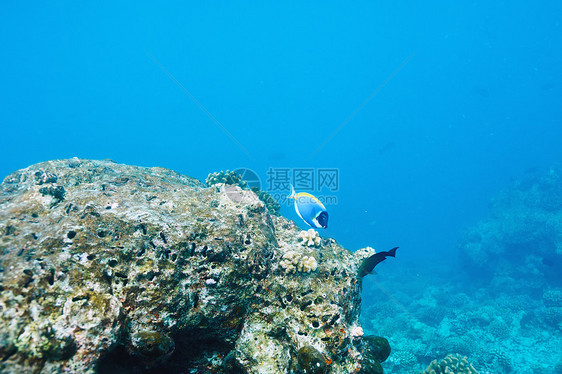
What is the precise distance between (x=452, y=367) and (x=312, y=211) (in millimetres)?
7707

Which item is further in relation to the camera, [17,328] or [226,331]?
[226,331]

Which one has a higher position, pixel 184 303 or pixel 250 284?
pixel 250 284

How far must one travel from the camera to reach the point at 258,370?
2871 millimetres

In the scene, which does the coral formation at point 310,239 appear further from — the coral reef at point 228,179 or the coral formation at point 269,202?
the coral formation at point 269,202

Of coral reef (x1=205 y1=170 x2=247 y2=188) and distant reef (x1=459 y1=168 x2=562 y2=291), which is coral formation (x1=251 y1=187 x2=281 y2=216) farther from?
distant reef (x1=459 y1=168 x2=562 y2=291)

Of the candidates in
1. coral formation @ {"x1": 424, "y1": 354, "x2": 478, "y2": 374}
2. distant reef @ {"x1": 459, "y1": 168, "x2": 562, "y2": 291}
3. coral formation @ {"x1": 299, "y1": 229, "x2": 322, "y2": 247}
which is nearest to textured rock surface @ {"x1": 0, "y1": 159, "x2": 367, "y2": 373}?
coral formation @ {"x1": 299, "y1": 229, "x2": 322, "y2": 247}

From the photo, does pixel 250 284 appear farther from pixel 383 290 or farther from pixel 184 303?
pixel 383 290

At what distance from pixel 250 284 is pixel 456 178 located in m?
113

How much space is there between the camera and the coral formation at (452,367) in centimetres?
723

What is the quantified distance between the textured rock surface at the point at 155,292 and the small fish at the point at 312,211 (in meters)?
0.69

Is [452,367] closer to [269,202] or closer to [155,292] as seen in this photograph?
[269,202]

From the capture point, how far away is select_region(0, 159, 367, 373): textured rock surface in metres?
2.21

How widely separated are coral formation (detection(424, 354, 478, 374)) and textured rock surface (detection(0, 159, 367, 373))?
18.6ft

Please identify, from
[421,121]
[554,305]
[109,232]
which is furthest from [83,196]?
[421,121]
